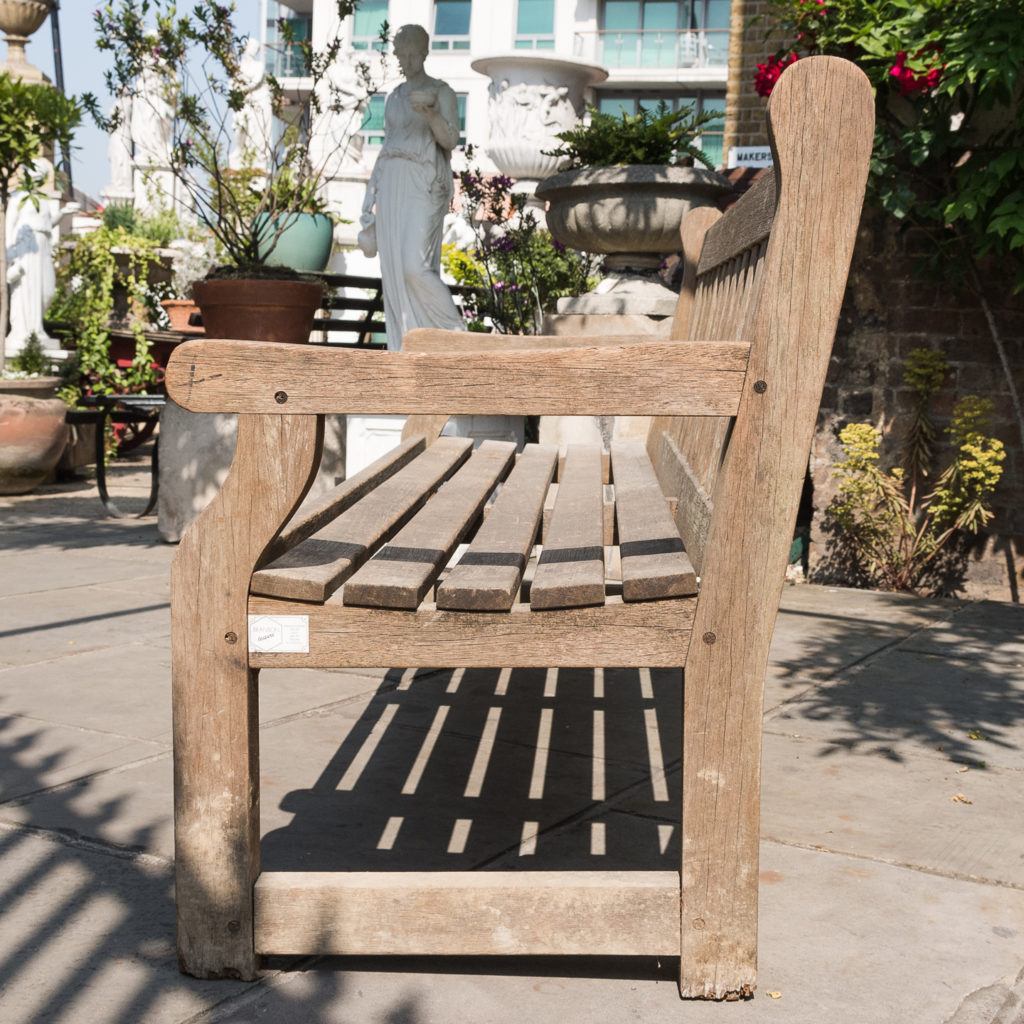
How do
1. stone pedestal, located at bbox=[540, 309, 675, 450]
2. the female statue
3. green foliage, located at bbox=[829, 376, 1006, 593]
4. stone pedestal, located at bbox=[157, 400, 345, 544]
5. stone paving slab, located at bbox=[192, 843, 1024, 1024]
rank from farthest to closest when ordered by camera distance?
the female statue
stone pedestal, located at bbox=[540, 309, 675, 450]
stone pedestal, located at bbox=[157, 400, 345, 544]
green foliage, located at bbox=[829, 376, 1006, 593]
stone paving slab, located at bbox=[192, 843, 1024, 1024]

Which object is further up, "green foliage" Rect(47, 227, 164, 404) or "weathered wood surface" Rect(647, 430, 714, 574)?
"green foliage" Rect(47, 227, 164, 404)

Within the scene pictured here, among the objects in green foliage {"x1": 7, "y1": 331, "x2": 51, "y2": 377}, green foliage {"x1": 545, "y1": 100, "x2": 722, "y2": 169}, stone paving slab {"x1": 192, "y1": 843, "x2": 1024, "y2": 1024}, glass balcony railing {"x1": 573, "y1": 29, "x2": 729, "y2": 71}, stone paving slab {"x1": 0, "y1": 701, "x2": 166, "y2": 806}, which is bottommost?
stone paving slab {"x1": 192, "y1": 843, "x2": 1024, "y2": 1024}

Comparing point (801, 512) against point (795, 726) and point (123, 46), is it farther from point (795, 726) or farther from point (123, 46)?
point (123, 46)

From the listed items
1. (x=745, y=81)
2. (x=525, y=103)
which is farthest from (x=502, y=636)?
(x=525, y=103)

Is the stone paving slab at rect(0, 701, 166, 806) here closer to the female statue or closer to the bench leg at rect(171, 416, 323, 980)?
the bench leg at rect(171, 416, 323, 980)

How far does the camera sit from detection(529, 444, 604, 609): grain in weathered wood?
178 cm

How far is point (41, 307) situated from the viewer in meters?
10.6

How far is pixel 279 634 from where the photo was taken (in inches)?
71.7

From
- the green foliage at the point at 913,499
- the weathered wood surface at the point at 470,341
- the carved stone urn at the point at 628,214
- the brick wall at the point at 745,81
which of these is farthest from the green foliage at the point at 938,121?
the brick wall at the point at 745,81

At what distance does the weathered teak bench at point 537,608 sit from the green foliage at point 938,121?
144 inches

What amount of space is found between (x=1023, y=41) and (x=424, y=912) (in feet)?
14.0

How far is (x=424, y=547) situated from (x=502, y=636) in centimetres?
39

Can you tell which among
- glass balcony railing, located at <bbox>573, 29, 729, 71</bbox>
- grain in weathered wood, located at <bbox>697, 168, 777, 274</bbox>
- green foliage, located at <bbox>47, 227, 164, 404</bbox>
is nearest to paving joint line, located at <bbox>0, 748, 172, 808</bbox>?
grain in weathered wood, located at <bbox>697, 168, 777, 274</bbox>

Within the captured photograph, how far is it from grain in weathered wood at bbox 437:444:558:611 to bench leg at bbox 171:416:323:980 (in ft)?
0.92
